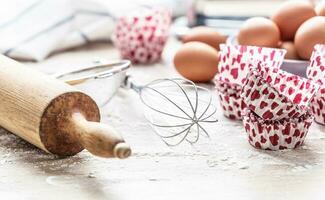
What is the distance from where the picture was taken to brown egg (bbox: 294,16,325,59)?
0.96 metres

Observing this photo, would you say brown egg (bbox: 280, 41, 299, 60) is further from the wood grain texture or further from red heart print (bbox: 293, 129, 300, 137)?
the wood grain texture

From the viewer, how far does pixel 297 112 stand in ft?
2.68

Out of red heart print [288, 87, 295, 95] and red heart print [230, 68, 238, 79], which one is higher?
red heart print [288, 87, 295, 95]

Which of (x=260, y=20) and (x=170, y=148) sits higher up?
(x=260, y=20)

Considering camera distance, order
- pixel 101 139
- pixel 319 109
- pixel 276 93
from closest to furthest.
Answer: pixel 101 139, pixel 276 93, pixel 319 109

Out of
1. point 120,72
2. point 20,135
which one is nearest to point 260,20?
point 120,72

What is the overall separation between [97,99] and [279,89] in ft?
1.00

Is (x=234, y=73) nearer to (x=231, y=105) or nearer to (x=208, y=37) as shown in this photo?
(x=231, y=105)

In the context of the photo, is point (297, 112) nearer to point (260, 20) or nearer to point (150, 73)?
point (260, 20)

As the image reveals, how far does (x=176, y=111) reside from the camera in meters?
0.98

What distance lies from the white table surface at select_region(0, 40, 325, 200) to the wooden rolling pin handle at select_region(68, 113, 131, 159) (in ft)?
0.19

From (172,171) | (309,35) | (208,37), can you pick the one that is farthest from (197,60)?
(172,171)

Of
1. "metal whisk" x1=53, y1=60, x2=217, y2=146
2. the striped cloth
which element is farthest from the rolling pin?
the striped cloth

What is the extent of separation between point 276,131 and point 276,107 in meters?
0.03
